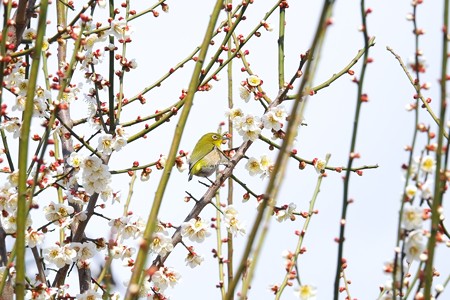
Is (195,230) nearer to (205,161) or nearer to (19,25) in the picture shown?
(205,161)

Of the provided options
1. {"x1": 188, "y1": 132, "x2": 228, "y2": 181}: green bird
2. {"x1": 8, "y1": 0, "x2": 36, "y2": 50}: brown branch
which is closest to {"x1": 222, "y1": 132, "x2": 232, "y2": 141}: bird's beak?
{"x1": 188, "y1": 132, "x2": 228, "y2": 181}: green bird

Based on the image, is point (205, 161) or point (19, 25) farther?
point (205, 161)

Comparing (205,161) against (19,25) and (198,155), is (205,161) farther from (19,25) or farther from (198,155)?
(19,25)

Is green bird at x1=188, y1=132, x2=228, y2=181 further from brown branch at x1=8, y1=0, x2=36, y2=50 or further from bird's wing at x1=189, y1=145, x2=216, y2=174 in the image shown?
brown branch at x1=8, y1=0, x2=36, y2=50

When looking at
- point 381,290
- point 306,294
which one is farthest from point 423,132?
point 381,290

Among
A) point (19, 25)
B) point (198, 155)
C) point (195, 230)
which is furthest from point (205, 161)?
point (19, 25)

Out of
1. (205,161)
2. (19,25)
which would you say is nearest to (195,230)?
(205,161)

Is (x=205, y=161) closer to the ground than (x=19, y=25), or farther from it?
closer to the ground

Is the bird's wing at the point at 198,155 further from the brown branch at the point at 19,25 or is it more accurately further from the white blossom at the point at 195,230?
the brown branch at the point at 19,25

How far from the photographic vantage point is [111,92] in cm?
465

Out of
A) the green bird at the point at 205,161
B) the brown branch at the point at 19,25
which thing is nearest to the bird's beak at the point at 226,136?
the green bird at the point at 205,161

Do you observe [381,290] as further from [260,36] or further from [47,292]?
[260,36]

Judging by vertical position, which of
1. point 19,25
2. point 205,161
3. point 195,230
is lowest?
point 195,230

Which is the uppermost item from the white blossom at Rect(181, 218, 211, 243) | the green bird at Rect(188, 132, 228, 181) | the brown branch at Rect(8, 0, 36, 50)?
the brown branch at Rect(8, 0, 36, 50)
